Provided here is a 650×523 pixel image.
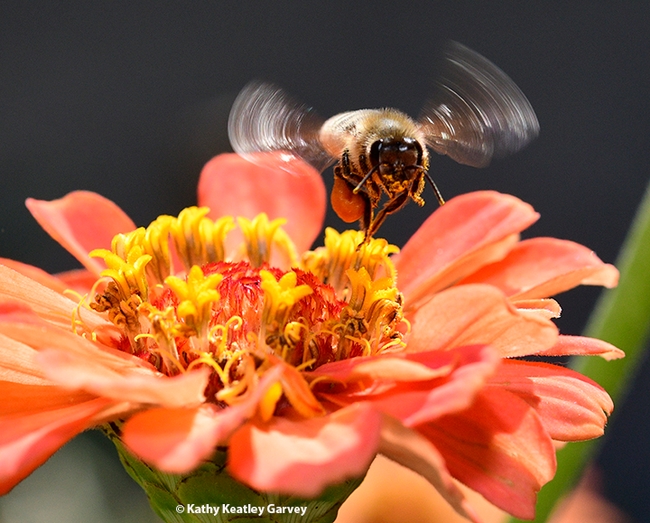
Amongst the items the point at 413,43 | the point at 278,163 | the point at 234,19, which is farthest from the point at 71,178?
the point at 278,163

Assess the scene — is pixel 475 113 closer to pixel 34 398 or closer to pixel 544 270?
pixel 544 270

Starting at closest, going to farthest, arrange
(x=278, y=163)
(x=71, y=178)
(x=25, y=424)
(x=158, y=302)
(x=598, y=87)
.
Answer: (x=25, y=424) < (x=158, y=302) < (x=278, y=163) < (x=71, y=178) < (x=598, y=87)

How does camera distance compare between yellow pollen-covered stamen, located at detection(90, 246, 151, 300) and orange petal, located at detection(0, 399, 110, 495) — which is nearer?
orange petal, located at detection(0, 399, 110, 495)

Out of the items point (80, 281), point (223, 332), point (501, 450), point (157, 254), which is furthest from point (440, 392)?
point (80, 281)

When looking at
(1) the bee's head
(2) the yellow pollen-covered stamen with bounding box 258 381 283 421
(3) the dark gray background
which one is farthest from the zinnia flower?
Answer: (3) the dark gray background

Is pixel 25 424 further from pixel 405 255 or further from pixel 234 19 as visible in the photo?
pixel 234 19

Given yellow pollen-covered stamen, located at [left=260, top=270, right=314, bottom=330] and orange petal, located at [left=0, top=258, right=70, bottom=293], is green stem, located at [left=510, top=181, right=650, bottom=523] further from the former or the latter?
orange petal, located at [left=0, top=258, right=70, bottom=293]

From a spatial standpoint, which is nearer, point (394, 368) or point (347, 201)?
point (394, 368)
